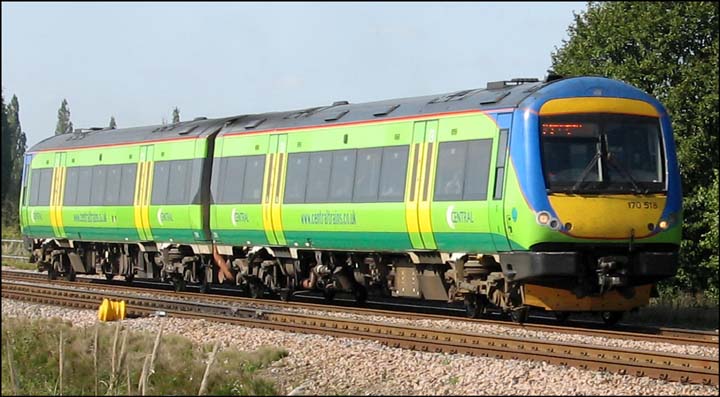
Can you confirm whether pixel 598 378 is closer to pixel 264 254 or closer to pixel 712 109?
pixel 264 254

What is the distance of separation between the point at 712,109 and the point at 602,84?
856 cm

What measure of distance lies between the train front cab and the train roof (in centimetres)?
85

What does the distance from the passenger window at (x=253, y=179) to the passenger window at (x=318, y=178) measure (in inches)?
59.5

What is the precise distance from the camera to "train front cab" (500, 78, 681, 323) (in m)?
15.2

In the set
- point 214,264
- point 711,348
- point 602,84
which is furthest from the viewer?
point 214,264

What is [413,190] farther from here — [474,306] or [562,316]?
[562,316]

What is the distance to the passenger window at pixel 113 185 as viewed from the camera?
83.5 feet

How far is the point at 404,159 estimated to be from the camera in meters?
17.8

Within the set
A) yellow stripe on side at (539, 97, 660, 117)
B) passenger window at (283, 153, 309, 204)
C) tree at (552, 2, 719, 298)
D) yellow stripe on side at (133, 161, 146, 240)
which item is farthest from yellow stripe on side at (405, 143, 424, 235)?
yellow stripe on side at (133, 161, 146, 240)

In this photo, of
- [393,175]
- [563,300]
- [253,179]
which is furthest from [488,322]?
[253,179]

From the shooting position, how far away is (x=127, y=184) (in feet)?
82.5

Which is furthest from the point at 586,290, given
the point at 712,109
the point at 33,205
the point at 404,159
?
the point at 33,205

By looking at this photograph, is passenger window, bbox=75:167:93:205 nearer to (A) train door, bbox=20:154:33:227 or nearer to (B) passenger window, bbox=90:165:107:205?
(B) passenger window, bbox=90:165:107:205

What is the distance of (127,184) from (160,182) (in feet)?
4.35
